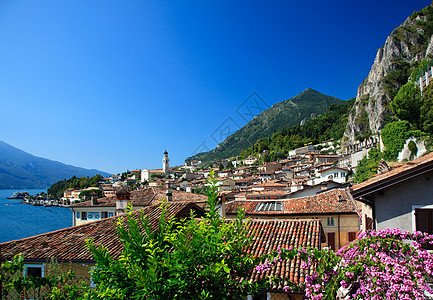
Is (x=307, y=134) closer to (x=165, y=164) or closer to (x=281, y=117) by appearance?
(x=281, y=117)

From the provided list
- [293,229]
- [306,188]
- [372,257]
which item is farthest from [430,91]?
[372,257]

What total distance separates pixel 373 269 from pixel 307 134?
12208 centimetres

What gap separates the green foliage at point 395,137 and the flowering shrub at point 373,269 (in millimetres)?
39089

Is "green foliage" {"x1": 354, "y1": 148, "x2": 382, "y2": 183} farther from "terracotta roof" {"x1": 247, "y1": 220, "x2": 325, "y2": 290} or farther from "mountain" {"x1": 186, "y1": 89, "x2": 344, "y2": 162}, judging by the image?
"mountain" {"x1": 186, "y1": 89, "x2": 344, "y2": 162}

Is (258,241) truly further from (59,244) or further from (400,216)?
(59,244)

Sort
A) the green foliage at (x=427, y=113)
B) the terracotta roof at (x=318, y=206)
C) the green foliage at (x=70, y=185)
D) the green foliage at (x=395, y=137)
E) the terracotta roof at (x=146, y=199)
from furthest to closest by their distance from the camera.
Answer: the green foliage at (x=70, y=185)
the green foliage at (x=427, y=113)
the green foliage at (x=395, y=137)
the terracotta roof at (x=146, y=199)
the terracotta roof at (x=318, y=206)

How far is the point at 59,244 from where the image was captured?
30.9 ft

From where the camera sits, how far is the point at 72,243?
30.9 ft

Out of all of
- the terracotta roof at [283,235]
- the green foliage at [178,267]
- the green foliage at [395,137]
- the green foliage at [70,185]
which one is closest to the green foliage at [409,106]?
the green foliage at [395,137]

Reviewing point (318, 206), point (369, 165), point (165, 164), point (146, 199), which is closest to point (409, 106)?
point (369, 165)

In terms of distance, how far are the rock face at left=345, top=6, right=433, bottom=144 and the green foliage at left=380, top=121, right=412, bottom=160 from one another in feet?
119

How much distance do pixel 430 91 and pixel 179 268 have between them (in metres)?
50.8

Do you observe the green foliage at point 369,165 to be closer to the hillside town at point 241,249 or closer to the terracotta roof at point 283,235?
the hillside town at point 241,249

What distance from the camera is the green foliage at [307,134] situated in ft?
368
